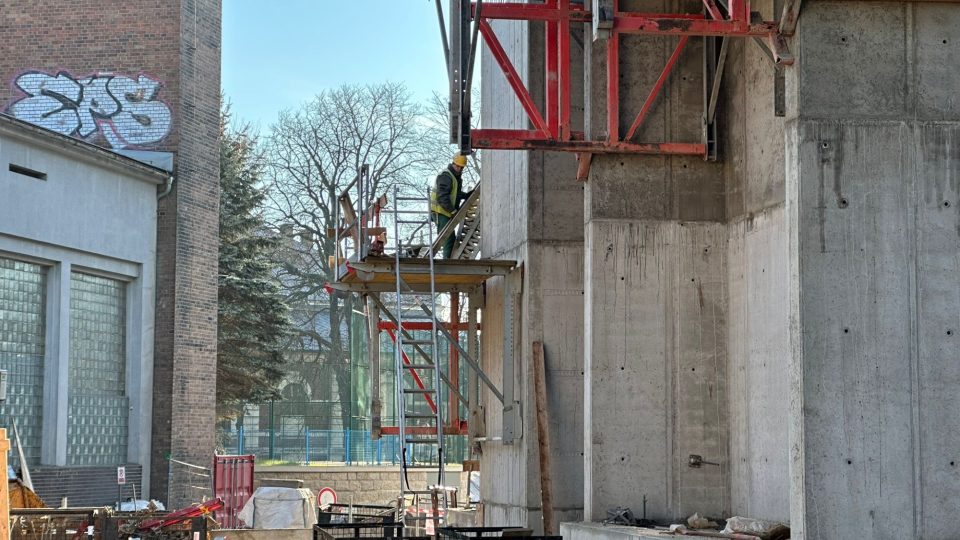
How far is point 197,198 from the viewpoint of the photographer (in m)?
32.1

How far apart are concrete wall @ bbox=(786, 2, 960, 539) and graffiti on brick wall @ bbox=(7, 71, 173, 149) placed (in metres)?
22.0

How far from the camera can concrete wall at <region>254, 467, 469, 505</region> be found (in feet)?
134

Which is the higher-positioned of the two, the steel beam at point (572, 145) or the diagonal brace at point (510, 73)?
the diagonal brace at point (510, 73)

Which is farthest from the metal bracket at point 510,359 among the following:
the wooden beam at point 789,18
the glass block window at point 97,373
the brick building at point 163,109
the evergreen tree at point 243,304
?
the evergreen tree at point 243,304

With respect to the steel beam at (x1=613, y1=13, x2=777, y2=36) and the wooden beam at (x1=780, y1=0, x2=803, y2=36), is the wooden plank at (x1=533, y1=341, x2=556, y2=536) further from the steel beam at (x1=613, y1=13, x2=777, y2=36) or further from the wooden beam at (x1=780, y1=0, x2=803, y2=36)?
the wooden beam at (x1=780, y1=0, x2=803, y2=36)

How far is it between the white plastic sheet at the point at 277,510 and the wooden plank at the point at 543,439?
12.9 metres

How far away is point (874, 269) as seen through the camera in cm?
1236

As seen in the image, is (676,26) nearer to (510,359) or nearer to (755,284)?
(755,284)

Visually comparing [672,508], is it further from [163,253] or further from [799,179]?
[163,253]

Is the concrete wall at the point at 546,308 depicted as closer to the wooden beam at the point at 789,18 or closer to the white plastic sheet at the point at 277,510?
the wooden beam at the point at 789,18

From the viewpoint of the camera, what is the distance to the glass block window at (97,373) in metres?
28.3

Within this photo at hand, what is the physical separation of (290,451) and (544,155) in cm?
3240

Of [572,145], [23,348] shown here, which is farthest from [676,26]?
[23,348]

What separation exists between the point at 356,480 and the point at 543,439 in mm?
23816
